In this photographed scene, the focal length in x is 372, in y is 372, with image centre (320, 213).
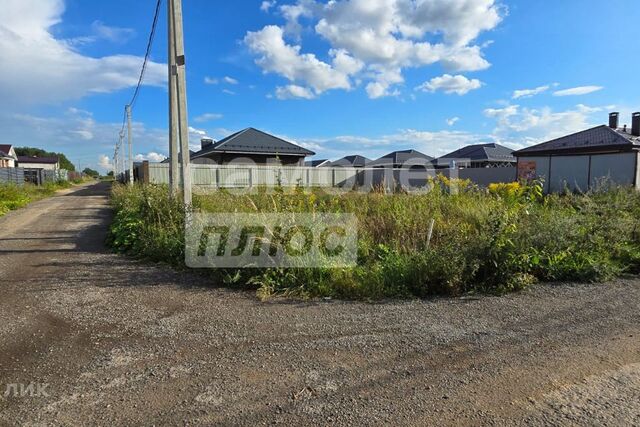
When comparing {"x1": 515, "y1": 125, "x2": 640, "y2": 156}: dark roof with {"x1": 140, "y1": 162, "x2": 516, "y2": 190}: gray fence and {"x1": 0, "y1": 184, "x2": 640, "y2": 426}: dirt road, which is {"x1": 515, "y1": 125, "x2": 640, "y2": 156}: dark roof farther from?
{"x1": 0, "y1": 184, "x2": 640, "y2": 426}: dirt road

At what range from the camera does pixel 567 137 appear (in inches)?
871

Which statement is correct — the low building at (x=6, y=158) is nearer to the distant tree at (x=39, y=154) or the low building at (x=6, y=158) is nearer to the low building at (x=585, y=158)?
the distant tree at (x=39, y=154)

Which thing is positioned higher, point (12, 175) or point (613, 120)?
point (613, 120)

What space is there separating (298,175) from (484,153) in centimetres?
1853

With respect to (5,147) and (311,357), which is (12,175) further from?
(5,147)

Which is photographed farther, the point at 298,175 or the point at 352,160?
the point at 352,160

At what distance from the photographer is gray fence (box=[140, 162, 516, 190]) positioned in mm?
19359

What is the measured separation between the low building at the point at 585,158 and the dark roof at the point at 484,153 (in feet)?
27.2

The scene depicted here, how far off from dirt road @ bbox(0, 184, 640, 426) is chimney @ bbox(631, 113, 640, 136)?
74.9ft

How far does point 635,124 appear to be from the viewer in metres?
21.7

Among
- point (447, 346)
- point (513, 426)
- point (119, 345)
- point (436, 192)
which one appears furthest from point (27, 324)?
point (436, 192)

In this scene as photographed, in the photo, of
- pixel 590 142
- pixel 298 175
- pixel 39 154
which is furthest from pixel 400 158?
pixel 39 154

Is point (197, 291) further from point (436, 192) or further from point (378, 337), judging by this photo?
point (436, 192)

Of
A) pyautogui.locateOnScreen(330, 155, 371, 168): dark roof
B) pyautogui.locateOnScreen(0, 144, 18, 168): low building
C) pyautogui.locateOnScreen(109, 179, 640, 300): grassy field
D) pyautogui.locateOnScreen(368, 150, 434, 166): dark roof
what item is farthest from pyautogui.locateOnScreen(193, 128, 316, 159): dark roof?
pyautogui.locateOnScreen(0, 144, 18, 168): low building
